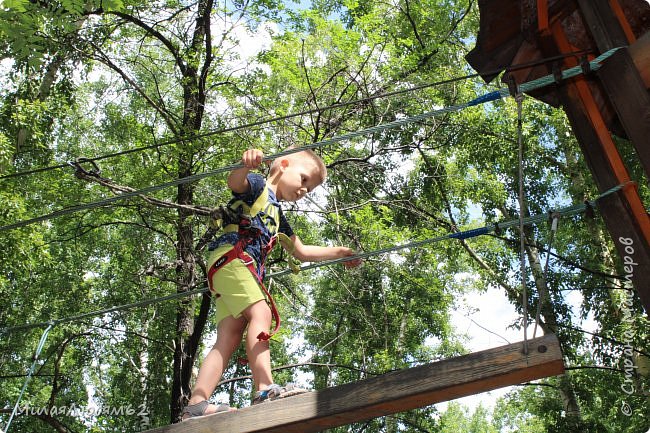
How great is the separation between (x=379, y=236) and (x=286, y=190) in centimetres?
546

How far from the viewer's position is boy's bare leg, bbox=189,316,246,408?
10.8 feet

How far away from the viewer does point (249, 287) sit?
3.45 meters

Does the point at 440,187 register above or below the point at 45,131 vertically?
below

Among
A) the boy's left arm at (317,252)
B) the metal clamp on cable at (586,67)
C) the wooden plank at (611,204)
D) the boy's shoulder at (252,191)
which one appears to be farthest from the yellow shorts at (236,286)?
the metal clamp on cable at (586,67)

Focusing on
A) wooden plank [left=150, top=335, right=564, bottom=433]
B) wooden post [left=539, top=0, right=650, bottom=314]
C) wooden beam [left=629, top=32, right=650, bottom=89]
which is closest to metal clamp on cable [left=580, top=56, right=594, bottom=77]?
wooden post [left=539, top=0, right=650, bottom=314]

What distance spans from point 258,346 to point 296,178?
102cm

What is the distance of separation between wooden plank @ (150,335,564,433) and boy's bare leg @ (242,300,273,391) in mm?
400

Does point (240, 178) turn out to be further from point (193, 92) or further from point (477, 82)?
point (477, 82)

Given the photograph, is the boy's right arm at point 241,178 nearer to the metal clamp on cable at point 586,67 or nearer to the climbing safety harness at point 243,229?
the climbing safety harness at point 243,229

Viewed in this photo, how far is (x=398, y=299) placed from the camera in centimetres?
1334

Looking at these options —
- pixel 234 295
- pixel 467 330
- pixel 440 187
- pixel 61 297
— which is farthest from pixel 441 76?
pixel 467 330

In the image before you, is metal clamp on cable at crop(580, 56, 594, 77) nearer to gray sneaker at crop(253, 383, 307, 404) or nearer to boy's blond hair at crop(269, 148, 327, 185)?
Result: boy's blond hair at crop(269, 148, 327, 185)

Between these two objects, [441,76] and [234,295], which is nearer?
[234,295]

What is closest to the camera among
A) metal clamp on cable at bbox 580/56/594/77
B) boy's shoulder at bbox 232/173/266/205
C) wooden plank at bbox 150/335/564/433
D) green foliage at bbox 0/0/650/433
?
wooden plank at bbox 150/335/564/433
